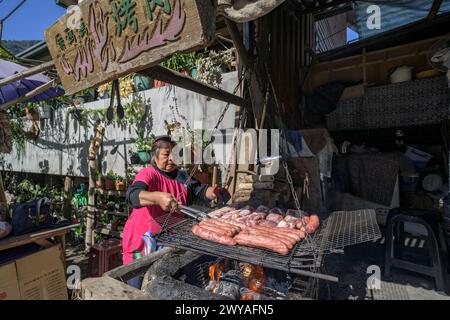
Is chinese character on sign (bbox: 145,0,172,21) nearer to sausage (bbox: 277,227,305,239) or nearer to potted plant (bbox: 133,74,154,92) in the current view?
sausage (bbox: 277,227,305,239)

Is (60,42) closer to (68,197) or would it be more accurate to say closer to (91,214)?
(91,214)

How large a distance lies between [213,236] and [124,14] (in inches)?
85.0

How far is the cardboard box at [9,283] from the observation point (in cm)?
309

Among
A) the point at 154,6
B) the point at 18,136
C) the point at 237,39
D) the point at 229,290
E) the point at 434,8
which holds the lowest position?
the point at 229,290

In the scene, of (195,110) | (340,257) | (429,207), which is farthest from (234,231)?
(429,207)

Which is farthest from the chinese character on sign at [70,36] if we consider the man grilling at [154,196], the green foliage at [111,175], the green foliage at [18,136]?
the green foliage at [18,136]

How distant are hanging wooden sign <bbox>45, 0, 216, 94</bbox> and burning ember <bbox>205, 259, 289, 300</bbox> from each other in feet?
6.95

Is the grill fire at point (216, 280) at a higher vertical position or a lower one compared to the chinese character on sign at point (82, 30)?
lower

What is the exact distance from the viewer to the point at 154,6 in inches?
79.4

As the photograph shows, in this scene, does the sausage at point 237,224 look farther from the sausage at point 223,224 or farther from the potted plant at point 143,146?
the potted plant at point 143,146

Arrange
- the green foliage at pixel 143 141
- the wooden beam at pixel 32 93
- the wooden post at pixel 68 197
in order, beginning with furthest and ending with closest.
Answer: the wooden post at pixel 68 197 → the green foliage at pixel 143 141 → the wooden beam at pixel 32 93

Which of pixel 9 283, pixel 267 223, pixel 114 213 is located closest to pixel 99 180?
pixel 114 213

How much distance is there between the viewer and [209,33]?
6.12 feet

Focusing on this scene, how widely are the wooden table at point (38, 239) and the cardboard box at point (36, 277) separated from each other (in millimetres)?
146
